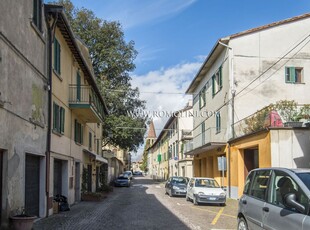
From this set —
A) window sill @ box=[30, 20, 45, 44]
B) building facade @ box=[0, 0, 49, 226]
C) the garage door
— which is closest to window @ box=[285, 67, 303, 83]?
building facade @ box=[0, 0, 49, 226]

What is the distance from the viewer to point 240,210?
869cm

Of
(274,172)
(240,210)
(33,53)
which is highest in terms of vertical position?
(33,53)

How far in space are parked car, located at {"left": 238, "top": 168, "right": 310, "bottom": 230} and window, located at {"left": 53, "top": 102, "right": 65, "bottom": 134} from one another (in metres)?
9.38

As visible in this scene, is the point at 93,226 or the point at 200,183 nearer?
the point at 93,226

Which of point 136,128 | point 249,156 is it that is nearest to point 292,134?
point 249,156

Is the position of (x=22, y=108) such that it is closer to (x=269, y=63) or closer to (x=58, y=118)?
(x=58, y=118)

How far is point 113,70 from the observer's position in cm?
4034

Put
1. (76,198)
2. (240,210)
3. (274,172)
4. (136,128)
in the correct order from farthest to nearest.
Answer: (136,128) < (76,198) < (240,210) < (274,172)

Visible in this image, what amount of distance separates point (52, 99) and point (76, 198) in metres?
8.48

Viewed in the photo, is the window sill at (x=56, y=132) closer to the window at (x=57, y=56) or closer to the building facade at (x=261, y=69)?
the window at (x=57, y=56)

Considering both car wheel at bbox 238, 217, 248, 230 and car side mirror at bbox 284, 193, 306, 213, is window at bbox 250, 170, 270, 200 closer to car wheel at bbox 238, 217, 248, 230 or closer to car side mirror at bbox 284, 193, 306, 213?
car wheel at bbox 238, 217, 248, 230

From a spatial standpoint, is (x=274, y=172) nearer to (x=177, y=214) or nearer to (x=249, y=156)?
(x=177, y=214)

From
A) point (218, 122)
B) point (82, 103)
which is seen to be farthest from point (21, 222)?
point (218, 122)

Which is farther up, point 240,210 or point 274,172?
point 274,172
